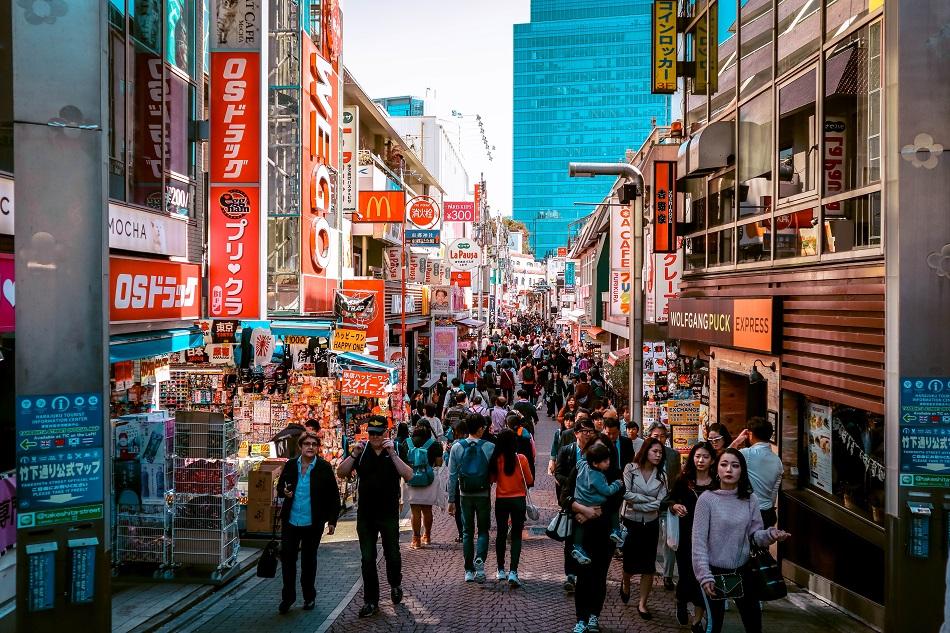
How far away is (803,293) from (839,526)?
8.67ft

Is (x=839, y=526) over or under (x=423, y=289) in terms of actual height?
under

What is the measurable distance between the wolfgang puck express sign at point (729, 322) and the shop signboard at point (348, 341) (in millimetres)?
5982

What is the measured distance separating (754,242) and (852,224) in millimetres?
3221

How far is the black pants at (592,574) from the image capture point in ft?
22.3

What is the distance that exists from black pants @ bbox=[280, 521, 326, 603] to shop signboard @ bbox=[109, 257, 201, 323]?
425 cm

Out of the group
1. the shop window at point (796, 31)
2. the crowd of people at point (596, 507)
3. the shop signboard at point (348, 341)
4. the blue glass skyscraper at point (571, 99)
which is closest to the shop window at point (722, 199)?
the shop window at point (796, 31)

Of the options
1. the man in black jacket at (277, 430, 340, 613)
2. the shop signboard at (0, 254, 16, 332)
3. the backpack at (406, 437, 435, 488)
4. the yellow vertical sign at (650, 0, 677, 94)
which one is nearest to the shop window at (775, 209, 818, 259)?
the backpack at (406, 437, 435, 488)

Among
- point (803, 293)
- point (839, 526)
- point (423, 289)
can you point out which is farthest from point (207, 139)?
point (423, 289)

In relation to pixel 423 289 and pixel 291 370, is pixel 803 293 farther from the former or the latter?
pixel 423 289

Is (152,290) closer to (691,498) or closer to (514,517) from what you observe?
(514,517)

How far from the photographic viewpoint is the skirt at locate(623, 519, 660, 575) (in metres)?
7.42

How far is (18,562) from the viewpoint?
6.00m

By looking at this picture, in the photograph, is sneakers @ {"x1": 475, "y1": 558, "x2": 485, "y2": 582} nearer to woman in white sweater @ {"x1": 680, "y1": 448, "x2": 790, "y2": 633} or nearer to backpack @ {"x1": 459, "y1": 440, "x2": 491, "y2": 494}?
backpack @ {"x1": 459, "y1": 440, "x2": 491, "y2": 494}

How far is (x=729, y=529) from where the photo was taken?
561 centimetres
